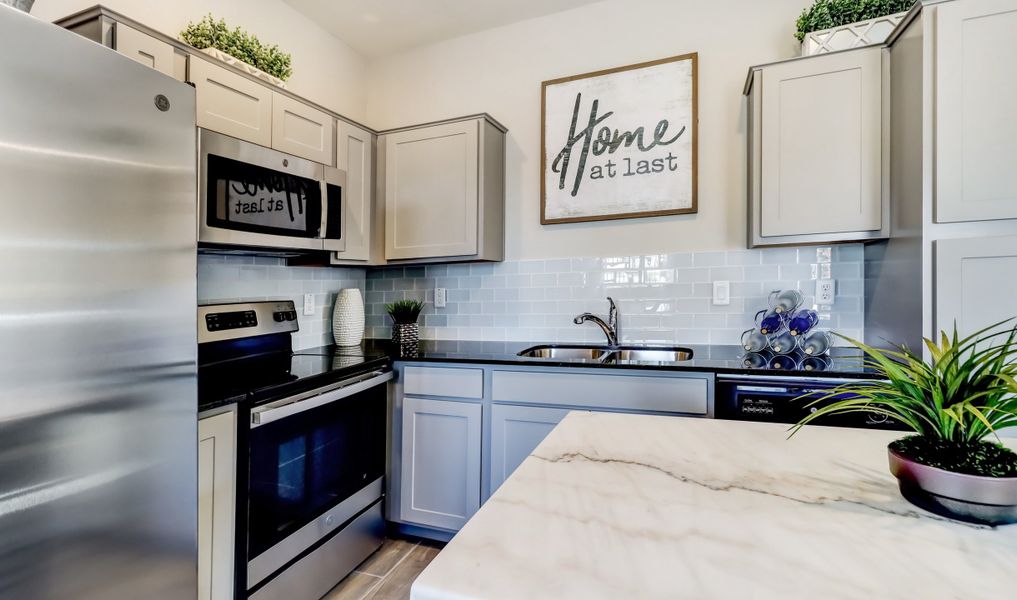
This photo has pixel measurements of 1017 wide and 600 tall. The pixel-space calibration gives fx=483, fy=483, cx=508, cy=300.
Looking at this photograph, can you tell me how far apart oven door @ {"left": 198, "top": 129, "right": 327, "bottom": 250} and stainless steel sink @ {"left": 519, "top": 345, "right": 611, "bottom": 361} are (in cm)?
120

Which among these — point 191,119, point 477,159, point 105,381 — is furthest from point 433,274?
point 105,381

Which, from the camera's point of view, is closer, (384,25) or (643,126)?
(643,126)

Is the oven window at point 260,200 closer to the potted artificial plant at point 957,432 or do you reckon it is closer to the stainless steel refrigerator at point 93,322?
the stainless steel refrigerator at point 93,322

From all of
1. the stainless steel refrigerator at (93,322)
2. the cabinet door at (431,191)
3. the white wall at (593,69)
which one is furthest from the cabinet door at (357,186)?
the stainless steel refrigerator at (93,322)

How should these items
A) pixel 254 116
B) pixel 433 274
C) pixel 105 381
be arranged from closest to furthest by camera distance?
1. pixel 105 381
2. pixel 254 116
3. pixel 433 274

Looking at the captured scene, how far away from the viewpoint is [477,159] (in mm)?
2533

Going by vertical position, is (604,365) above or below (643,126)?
below

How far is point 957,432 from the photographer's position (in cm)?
66

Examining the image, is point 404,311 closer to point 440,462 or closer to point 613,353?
point 440,462

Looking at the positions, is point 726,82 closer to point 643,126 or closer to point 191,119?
point 643,126

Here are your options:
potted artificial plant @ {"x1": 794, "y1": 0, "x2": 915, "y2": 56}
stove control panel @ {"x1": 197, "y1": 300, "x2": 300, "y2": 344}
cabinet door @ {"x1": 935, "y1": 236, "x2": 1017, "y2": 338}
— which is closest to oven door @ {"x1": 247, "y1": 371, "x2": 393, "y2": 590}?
stove control panel @ {"x1": 197, "y1": 300, "x2": 300, "y2": 344}

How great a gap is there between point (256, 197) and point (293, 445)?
933mm

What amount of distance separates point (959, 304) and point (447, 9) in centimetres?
269

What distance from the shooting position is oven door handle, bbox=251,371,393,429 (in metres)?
1.54
